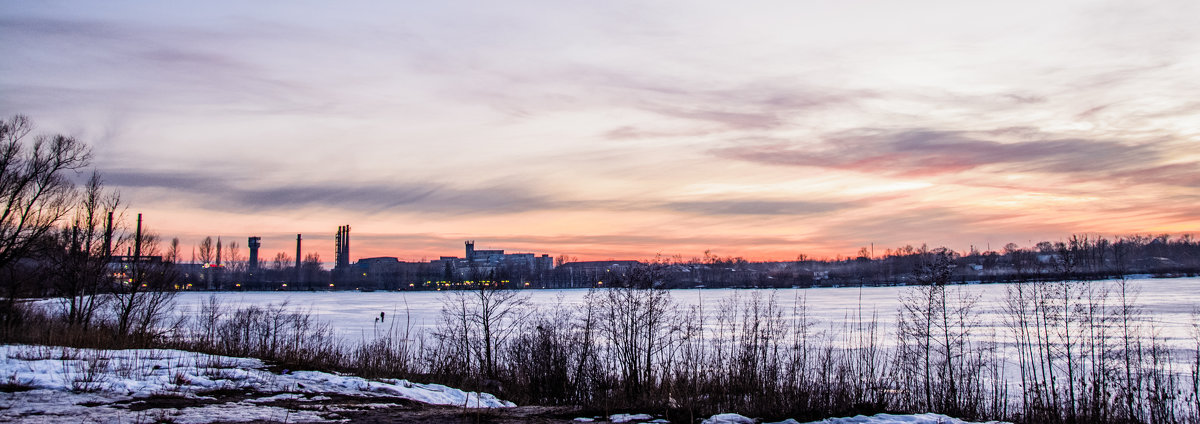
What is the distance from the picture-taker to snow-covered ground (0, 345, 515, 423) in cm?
862

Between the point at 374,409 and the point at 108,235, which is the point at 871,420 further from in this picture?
the point at 108,235

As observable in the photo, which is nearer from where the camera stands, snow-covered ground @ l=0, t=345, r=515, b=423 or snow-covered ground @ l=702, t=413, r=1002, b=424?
snow-covered ground @ l=0, t=345, r=515, b=423

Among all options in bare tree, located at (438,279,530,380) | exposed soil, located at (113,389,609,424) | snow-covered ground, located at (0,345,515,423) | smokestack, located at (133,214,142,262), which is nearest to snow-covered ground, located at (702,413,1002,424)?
exposed soil, located at (113,389,609,424)

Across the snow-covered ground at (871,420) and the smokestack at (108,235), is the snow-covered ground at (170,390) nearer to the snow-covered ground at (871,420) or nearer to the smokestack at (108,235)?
the snow-covered ground at (871,420)

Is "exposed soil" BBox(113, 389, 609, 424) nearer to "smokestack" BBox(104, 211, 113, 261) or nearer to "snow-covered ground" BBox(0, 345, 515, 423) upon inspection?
"snow-covered ground" BBox(0, 345, 515, 423)

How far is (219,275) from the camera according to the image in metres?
198

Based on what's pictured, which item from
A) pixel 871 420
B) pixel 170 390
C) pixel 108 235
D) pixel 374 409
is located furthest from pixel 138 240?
pixel 871 420

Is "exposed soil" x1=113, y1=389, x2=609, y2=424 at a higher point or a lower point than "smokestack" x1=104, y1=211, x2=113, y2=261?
lower

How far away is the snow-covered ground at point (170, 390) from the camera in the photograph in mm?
8625

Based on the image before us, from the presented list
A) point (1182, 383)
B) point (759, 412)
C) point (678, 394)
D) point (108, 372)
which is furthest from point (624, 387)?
point (1182, 383)

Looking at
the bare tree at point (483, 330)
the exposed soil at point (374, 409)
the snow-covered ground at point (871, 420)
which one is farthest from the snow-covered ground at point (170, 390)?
the bare tree at point (483, 330)

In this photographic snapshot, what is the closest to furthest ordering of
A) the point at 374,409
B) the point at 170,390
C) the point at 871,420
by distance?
the point at 871,420 → the point at 374,409 → the point at 170,390

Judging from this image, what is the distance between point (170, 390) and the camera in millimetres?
10406

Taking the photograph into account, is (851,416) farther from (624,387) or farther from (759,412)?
(624,387)
